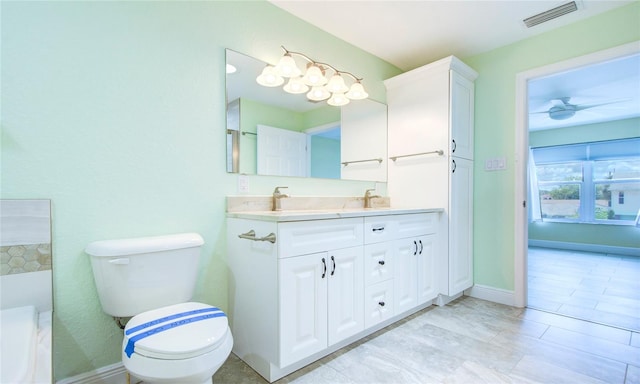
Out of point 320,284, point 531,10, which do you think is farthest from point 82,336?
point 531,10

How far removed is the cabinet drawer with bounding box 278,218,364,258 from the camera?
146cm

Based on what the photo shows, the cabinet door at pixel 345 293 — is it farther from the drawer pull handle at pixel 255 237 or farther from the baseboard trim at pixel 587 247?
the baseboard trim at pixel 587 247

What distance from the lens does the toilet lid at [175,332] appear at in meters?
1.04

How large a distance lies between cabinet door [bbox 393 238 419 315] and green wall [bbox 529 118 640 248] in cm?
519

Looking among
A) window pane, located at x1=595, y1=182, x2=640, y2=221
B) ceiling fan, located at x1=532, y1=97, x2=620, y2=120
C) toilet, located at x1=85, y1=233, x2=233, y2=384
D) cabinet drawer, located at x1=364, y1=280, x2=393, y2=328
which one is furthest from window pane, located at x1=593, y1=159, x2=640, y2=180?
toilet, located at x1=85, y1=233, x2=233, y2=384

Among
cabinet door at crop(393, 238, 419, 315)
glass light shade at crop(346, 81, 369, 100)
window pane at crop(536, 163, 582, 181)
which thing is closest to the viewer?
cabinet door at crop(393, 238, 419, 315)

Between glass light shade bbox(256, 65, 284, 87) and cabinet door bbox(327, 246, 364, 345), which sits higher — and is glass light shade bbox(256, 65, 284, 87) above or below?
above

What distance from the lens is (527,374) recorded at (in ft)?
5.06

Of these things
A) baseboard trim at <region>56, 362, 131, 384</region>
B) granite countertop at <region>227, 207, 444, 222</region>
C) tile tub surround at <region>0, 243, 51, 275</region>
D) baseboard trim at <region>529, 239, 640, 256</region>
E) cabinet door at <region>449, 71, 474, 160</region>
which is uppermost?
cabinet door at <region>449, 71, 474, 160</region>

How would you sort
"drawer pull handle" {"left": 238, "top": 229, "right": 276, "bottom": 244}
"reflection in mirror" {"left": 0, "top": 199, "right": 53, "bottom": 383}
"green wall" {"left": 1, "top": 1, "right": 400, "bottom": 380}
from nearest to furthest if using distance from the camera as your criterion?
"reflection in mirror" {"left": 0, "top": 199, "right": 53, "bottom": 383} < "green wall" {"left": 1, "top": 1, "right": 400, "bottom": 380} < "drawer pull handle" {"left": 238, "top": 229, "right": 276, "bottom": 244}

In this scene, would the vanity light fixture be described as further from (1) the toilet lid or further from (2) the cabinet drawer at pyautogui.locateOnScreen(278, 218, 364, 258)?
(1) the toilet lid

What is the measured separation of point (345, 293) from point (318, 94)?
4.78ft

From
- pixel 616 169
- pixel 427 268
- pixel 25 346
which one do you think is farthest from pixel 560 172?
pixel 25 346

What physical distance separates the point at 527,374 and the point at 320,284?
115cm
